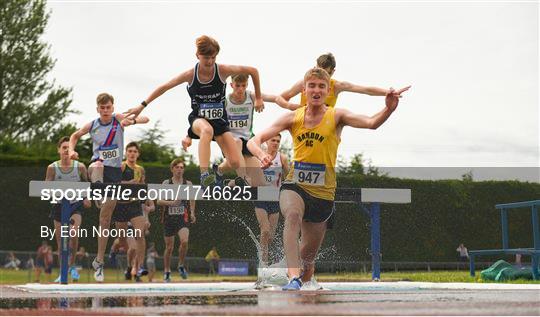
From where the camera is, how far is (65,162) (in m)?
12.8

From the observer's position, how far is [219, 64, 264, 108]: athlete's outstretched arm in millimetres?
9298

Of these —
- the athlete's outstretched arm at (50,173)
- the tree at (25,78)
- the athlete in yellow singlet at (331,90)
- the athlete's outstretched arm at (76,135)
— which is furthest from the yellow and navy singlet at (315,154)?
the tree at (25,78)

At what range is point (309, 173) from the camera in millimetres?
7559

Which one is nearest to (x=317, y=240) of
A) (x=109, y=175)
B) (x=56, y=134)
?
→ (x=109, y=175)

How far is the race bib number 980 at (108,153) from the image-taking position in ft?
39.0

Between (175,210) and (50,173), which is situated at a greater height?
(50,173)

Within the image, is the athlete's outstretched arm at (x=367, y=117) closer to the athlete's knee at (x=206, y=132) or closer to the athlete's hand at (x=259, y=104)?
the athlete's knee at (x=206, y=132)

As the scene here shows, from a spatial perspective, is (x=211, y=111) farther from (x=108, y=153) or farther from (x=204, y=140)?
(x=108, y=153)

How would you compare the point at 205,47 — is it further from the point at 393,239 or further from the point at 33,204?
the point at 393,239

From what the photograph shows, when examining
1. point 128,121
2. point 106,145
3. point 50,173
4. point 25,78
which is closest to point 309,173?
point 128,121

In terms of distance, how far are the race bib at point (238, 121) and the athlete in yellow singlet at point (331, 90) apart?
607 millimetres

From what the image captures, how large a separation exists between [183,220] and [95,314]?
29.7 feet

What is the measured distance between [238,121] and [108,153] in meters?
2.05

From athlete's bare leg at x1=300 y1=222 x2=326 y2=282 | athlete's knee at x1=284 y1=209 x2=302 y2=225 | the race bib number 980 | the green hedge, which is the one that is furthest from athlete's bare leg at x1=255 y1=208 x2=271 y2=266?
the green hedge
